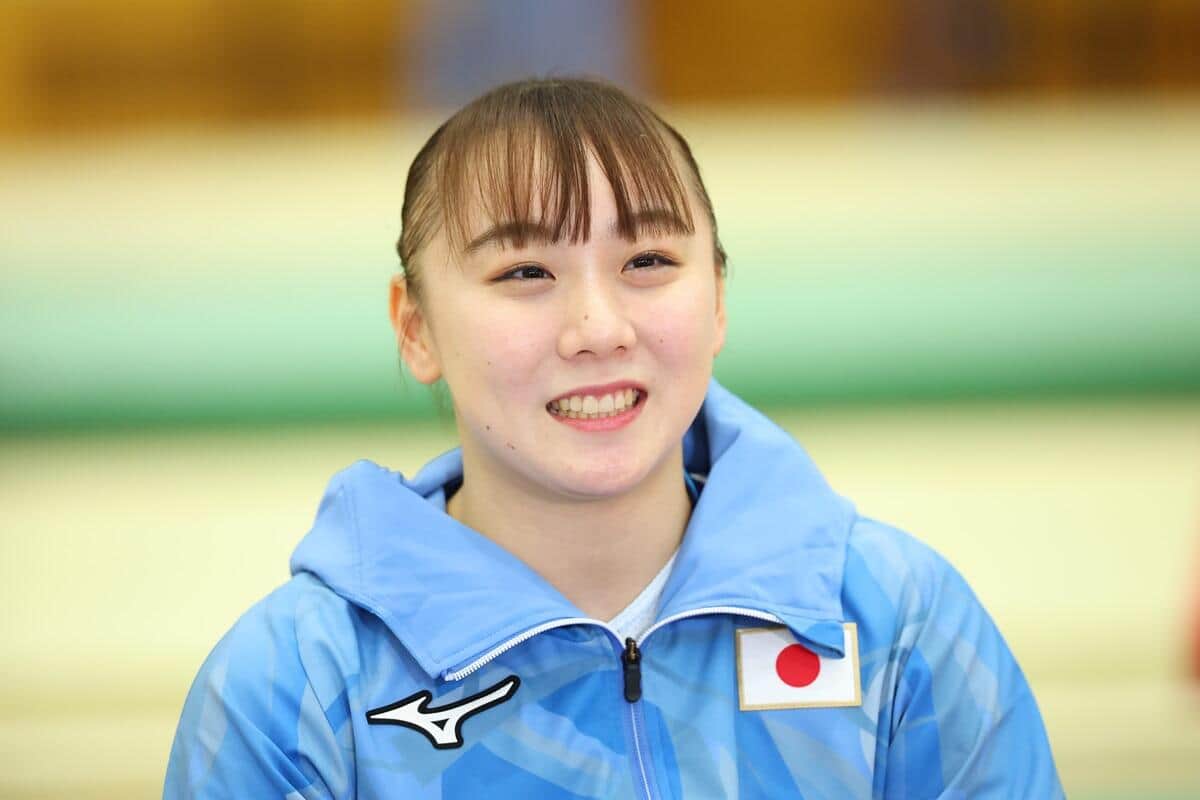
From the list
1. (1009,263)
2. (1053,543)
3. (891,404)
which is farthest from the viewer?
(1009,263)

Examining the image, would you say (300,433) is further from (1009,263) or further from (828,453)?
(1009,263)

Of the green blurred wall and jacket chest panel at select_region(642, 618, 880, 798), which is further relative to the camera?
the green blurred wall

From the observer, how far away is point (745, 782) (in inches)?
40.7

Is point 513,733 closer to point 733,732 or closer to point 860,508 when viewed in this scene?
point 733,732

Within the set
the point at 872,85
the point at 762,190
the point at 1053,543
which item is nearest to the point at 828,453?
the point at 1053,543

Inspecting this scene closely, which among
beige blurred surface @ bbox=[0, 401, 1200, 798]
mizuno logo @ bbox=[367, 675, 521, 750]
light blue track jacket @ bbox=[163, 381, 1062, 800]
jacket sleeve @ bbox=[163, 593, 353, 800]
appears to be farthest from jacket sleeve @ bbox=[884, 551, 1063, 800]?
beige blurred surface @ bbox=[0, 401, 1200, 798]

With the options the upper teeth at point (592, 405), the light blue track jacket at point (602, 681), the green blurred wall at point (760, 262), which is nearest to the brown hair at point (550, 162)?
the upper teeth at point (592, 405)

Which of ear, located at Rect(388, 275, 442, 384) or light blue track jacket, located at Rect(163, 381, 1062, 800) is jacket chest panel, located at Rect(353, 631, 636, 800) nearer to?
light blue track jacket, located at Rect(163, 381, 1062, 800)

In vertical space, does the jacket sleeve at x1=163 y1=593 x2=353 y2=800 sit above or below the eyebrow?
below

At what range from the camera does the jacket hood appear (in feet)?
3.40

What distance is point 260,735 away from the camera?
3.26 ft

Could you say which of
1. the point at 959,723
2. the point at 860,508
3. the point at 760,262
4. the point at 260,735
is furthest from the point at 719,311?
the point at 760,262

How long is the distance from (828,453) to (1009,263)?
2.61ft

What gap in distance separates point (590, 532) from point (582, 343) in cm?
17
